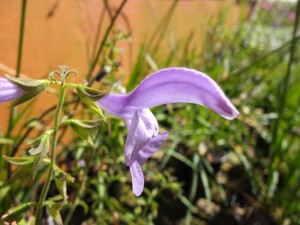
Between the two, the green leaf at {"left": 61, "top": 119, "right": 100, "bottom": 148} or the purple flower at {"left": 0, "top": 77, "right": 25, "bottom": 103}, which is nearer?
the purple flower at {"left": 0, "top": 77, "right": 25, "bottom": 103}

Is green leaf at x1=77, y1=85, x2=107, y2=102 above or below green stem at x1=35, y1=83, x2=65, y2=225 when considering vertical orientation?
above

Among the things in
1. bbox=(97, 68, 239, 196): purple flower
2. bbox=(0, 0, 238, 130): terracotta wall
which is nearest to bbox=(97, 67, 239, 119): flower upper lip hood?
bbox=(97, 68, 239, 196): purple flower

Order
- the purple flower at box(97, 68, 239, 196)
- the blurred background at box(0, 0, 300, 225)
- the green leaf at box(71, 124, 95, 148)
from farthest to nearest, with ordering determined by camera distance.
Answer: the blurred background at box(0, 0, 300, 225)
the green leaf at box(71, 124, 95, 148)
the purple flower at box(97, 68, 239, 196)

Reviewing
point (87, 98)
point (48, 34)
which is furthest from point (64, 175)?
point (48, 34)

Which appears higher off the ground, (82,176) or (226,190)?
(82,176)

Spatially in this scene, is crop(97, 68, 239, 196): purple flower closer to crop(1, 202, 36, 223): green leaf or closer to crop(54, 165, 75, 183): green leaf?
crop(54, 165, 75, 183): green leaf

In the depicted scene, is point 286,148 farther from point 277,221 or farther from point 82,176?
point 82,176

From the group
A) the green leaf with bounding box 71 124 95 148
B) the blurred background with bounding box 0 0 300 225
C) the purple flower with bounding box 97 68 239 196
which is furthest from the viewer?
the blurred background with bounding box 0 0 300 225

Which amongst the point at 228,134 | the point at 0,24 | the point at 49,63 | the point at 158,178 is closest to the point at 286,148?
the point at 228,134
